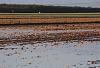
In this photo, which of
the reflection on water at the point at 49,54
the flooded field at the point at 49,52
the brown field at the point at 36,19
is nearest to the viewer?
the reflection on water at the point at 49,54

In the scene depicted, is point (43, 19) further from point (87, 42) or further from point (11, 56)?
point (11, 56)

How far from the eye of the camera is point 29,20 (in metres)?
57.8

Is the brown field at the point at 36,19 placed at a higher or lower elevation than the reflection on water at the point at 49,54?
lower

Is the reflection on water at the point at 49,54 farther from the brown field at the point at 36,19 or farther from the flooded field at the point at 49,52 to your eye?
the brown field at the point at 36,19

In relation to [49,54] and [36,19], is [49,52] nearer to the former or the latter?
[49,54]

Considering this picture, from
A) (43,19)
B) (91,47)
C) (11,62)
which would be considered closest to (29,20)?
(43,19)

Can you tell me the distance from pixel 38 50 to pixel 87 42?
7.39 m

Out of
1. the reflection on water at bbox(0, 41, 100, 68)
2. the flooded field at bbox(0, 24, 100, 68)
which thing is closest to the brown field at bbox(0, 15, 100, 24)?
the flooded field at bbox(0, 24, 100, 68)

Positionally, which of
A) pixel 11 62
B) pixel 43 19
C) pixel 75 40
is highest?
pixel 11 62

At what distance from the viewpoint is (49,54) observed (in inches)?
1065

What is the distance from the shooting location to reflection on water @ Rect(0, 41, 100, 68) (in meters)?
22.9

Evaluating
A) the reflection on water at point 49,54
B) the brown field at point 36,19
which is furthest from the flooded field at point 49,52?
the brown field at point 36,19

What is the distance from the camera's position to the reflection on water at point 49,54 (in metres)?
22.9

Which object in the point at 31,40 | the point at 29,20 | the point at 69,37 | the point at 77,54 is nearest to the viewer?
the point at 77,54
